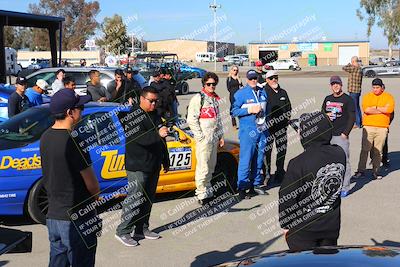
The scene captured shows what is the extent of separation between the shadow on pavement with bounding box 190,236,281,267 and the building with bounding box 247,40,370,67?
7485cm

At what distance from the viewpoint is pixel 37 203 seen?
618 centimetres

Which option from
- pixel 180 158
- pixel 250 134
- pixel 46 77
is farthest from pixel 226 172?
pixel 46 77

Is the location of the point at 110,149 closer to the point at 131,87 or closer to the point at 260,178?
the point at 260,178

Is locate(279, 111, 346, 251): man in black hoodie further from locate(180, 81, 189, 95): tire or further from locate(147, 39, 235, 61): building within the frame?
locate(147, 39, 235, 61): building

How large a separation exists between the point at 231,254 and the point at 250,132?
2319 mm

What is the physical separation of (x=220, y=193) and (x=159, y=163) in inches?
94.7

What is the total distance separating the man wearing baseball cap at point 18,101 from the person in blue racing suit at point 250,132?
4086 millimetres

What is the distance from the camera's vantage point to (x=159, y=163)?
5.72 metres

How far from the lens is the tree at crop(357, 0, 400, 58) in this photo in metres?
76.8

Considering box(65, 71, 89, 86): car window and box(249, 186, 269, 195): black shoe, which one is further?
box(65, 71, 89, 86): car window

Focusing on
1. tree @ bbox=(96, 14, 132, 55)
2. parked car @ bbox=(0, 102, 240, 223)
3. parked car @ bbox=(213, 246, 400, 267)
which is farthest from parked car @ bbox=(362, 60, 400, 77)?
parked car @ bbox=(213, 246, 400, 267)

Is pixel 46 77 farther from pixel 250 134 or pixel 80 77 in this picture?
pixel 250 134

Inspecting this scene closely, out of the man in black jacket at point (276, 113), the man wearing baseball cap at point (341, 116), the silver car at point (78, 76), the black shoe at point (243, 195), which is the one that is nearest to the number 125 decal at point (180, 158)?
the black shoe at point (243, 195)

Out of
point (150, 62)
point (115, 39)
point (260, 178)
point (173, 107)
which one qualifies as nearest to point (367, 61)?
point (115, 39)
